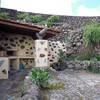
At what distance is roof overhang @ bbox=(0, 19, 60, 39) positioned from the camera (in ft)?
40.4

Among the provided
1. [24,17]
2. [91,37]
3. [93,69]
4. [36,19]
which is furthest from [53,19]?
[93,69]

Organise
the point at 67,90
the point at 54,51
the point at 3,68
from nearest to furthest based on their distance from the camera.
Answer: the point at 67,90, the point at 3,68, the point at 54,51

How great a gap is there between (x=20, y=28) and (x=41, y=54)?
4.53 ft

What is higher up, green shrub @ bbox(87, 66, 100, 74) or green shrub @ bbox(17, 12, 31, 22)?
green shrub @ bbox(17, 12, 31, 22)

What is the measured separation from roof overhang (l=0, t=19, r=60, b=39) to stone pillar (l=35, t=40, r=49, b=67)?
55 centimetres

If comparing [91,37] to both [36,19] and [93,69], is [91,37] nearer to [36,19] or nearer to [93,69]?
[93,69]

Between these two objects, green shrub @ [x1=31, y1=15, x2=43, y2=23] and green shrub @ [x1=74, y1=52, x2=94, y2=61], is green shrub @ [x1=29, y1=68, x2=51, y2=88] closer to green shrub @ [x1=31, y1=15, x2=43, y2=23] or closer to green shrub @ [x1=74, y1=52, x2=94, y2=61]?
green shrub @ [x1=74, y1=52, x2=94, y2=61]

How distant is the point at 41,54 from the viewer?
41.4 ft

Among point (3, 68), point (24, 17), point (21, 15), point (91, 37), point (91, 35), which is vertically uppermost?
point (21, 15)

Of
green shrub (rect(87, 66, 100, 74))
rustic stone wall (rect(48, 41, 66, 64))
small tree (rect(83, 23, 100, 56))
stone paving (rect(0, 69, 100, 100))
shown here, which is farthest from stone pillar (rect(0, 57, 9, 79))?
small tree (rect(83, 23, 100, 56))

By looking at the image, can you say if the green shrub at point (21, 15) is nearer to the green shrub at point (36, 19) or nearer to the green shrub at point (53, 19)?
the green shrub at point (36, 19)

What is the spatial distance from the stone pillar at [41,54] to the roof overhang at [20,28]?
1.80 ft

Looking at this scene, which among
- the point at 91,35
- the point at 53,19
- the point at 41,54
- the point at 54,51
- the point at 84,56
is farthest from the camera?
the point at 53,19

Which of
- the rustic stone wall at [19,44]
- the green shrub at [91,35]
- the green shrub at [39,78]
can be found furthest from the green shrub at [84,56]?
the green shrub at [39,78]
